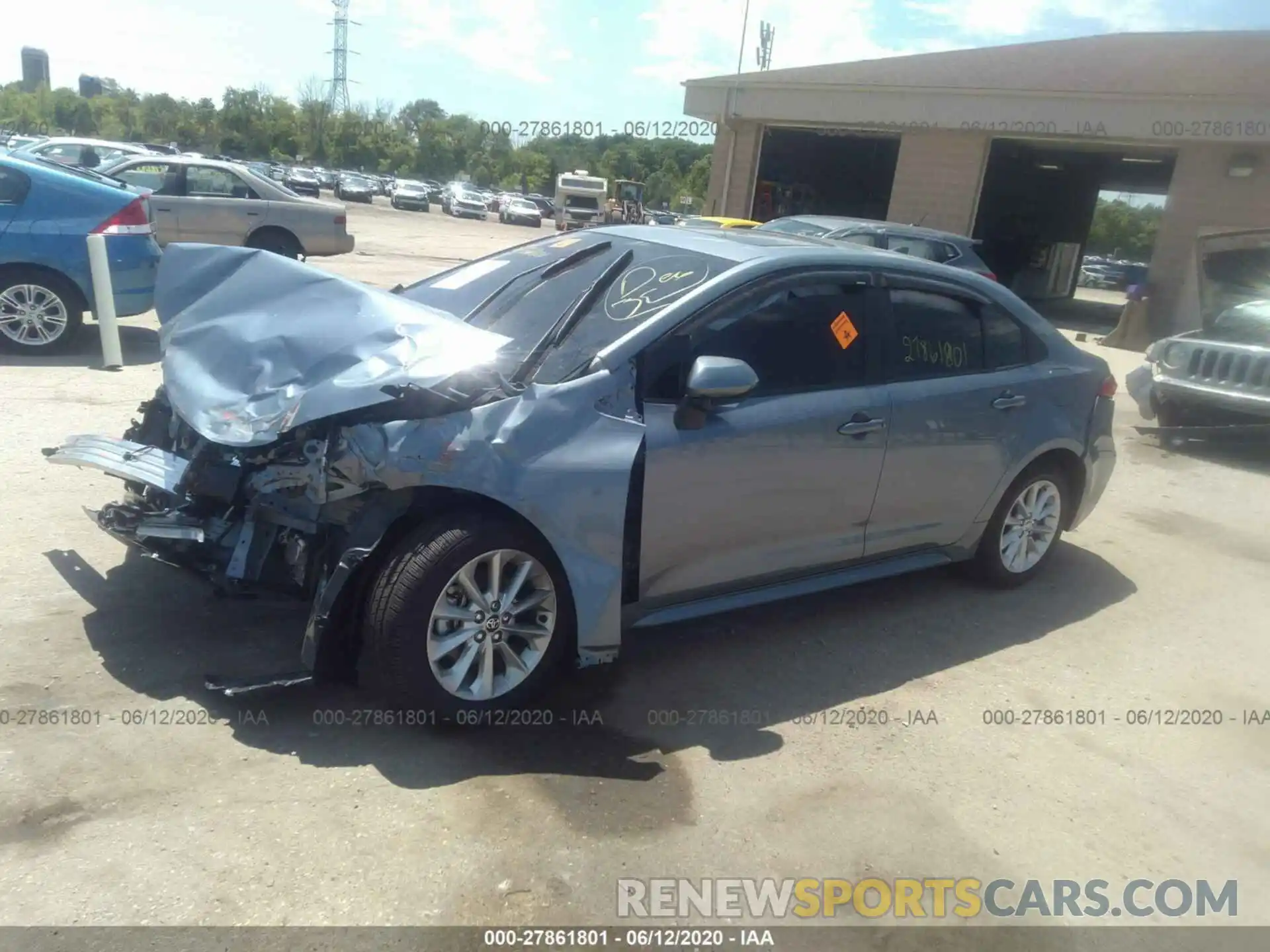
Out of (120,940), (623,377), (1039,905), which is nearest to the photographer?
(120,940)

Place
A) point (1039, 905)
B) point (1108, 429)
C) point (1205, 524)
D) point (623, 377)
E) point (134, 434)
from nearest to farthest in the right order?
point (1039, 905) < point (623, 377) < point (134, 434) < point (1108, 429) < point (1205, 524)

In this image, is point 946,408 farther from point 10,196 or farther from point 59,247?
point 10,196

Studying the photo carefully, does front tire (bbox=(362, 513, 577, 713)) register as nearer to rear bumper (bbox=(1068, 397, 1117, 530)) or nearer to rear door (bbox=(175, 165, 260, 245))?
rear bumper (bbox=(1068, 397, 1117, 530))

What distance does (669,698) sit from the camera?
3.93 meters

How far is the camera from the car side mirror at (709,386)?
11.9 feet

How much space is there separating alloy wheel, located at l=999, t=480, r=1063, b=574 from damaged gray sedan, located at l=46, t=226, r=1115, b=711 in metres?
0.45

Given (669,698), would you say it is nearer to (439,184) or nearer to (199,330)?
(199,330)

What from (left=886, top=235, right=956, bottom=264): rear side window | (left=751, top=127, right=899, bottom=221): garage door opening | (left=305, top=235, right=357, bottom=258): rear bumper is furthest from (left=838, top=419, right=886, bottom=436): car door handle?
(left=751, top=127, right=899, bottom=221): garage door opening

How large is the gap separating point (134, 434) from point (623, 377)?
2.16 meters

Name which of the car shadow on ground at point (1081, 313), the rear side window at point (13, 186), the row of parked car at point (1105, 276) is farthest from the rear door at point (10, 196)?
the row of parked car at point (1105, 276)

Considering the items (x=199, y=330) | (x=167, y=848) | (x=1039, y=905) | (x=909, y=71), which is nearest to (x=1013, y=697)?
(x=1039, y=905)

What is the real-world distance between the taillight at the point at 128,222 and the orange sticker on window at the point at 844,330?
645cm

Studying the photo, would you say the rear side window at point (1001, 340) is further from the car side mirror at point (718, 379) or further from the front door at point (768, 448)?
the car side mirror at point (718, 379)

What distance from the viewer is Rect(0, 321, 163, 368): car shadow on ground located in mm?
7984
